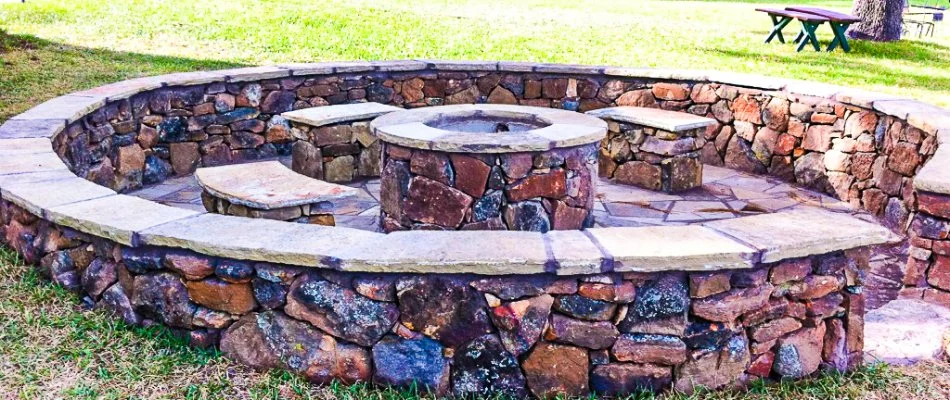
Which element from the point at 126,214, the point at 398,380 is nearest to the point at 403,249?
the point at 398,380

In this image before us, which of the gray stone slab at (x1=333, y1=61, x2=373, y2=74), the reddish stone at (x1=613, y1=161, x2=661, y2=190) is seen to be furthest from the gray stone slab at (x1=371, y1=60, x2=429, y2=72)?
the reddish stone at (x1=613, y1=161, x2=661, y2=190)

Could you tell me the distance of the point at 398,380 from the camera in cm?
263

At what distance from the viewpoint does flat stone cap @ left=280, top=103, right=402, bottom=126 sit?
17.5 feet

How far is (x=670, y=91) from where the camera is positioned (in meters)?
6.40

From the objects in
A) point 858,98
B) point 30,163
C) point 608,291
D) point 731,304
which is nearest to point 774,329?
point 731,304

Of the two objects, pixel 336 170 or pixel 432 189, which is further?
pixel 336 170

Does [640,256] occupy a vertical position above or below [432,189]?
above

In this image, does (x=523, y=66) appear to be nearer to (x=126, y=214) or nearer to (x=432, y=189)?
(x=432, y=189)

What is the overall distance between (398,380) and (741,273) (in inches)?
44.5

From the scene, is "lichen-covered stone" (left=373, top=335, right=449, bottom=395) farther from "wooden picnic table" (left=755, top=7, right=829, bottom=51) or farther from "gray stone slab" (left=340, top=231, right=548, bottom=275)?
"wooden picnic table" (left=755, top=7, right=829, bottom=51)

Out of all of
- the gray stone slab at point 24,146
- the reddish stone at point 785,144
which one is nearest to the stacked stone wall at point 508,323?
the gray stone slab at point 24,146

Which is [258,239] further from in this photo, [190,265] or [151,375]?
[151,375]

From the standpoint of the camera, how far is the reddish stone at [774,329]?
8.86 ft

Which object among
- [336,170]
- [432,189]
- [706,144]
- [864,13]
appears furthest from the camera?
[864,13]
